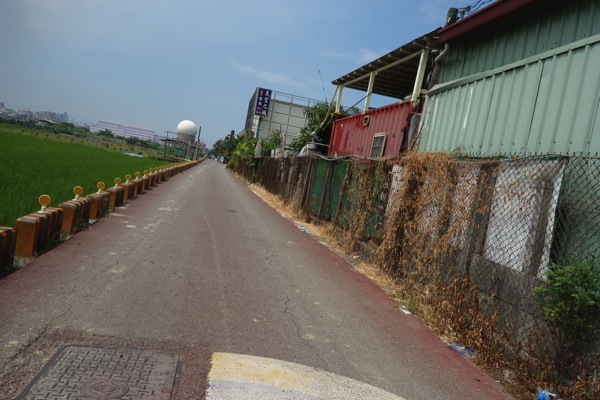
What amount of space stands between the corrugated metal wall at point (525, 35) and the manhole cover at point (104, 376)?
24.4 ft

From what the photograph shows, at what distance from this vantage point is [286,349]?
171 inches

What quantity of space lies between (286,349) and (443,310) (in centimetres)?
258

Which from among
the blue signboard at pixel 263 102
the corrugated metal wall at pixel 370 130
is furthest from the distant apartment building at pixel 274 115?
the corrugated metal wall at pixel 370 130

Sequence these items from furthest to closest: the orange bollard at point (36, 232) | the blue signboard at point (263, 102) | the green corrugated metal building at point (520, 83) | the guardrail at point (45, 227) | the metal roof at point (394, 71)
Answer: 1. the blue signboard at point (263, 102)
2. the metal roof at point (394, 71)
3. the orange bollard at point (36, 232)
4. the green corrugated metal building at point (520, 83)
5. the guardrail at point (45, 227)

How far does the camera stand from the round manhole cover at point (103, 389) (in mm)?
2983

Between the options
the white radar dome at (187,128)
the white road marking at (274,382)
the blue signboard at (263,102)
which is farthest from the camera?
the white radar dome at (187,128)

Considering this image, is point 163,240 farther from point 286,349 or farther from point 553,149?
point 553,149

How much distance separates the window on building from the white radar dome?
8671 cm

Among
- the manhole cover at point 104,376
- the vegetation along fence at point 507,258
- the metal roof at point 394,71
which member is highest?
the metal roof at point 394,71

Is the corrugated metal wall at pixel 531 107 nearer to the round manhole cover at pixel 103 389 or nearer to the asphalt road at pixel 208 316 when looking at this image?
the asphalt road at pixel 208 316

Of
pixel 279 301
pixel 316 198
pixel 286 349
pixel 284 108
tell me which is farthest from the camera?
pixel 284 108

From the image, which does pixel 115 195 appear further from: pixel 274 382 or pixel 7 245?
pixel 274 382

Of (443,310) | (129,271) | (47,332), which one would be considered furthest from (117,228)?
(443,310)

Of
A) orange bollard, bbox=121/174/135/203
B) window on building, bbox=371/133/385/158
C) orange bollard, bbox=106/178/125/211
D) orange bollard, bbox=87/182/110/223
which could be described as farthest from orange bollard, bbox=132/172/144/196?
window on building, bbox=371/133/385/158
